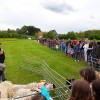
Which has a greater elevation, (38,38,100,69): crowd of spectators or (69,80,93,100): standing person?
(69,80,93,100): standing person

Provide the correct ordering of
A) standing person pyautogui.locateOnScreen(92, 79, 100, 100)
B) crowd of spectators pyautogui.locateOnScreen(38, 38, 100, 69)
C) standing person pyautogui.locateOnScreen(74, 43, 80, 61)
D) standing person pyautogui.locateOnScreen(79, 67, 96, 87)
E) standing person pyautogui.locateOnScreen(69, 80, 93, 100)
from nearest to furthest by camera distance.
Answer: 1. standing person pyautogui.locateOnScreen(69, 80, 93, 100)
2. standing person pyautogui.locateOnScreen(92, 79, 100, 100)
3. standing person pyautogui.locateOnScreen(79, 67, 96, 87)
4. crowd of spectators pyautogui.locateOnScreen(38, 38, 100, 69)
5. standing person pyautogui.locateOnScreen(74, 43, 80, 61)

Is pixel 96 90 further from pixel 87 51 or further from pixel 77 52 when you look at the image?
pixel 77 52

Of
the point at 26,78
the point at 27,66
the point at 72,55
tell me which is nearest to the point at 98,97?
the point at 26,78

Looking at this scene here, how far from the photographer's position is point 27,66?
15.5m

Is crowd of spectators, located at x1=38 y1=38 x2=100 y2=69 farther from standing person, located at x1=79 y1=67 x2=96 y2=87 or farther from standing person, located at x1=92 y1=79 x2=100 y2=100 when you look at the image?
standing person, located at x1=92 y1=79 x2=100 y2=100

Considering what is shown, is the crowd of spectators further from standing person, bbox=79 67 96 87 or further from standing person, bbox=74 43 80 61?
standing person, bbox=79 67 96 87

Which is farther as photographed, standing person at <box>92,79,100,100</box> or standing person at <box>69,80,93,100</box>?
standing person at <box>92,79,100,100</box>

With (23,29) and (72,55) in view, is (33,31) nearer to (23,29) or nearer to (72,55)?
(23,29)

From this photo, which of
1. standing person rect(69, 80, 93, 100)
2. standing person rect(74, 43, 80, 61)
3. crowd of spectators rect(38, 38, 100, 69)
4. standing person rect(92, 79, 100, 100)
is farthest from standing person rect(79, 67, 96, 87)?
standing person rect(74, 43, 80, 61)

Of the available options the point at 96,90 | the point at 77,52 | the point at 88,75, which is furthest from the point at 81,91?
the point at 77,52

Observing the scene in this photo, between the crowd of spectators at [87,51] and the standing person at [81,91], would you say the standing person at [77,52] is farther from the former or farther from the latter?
the standing person at [81,91]

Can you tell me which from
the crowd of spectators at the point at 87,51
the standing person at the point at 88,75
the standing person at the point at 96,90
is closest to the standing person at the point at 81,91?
the standing person at the point at 96,90

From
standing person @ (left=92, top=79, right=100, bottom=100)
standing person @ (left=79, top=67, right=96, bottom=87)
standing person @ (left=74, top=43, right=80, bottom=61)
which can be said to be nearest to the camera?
standing person @ (left=92, top=79, right=100, bottom=100)

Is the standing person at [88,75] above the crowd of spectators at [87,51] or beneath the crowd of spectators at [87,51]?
above
